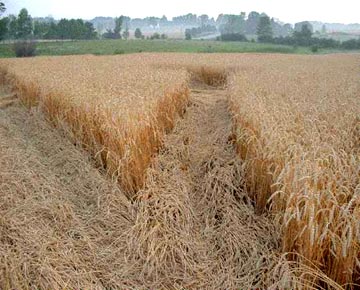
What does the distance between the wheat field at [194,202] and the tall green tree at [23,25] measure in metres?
50.0

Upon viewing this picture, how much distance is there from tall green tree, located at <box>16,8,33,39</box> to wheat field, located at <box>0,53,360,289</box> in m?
50.0

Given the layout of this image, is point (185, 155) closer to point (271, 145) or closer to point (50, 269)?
point (271, 145)

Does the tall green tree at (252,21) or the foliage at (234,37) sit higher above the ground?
the tall green tree at (252,21)

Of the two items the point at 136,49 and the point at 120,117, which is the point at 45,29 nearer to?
the point at 136,49

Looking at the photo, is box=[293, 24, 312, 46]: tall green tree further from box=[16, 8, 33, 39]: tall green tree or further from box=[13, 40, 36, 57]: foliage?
box=[16, 8, 33, 39]: tall green tree

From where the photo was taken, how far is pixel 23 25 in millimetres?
48656

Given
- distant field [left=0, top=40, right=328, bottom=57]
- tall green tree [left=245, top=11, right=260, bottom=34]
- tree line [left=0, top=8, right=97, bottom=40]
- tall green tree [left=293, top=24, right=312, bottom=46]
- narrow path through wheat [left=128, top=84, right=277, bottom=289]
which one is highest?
tall green tree [left=245, top=11, right=260, bottom=34]

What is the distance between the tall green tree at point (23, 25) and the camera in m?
48.0

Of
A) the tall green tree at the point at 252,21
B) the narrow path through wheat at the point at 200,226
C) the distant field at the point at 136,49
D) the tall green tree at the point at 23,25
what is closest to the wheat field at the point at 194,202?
the narrow path through wheat at the point at 200,226

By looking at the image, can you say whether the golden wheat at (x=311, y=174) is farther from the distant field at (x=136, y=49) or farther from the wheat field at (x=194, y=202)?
the distant field at (x=136, y=49)

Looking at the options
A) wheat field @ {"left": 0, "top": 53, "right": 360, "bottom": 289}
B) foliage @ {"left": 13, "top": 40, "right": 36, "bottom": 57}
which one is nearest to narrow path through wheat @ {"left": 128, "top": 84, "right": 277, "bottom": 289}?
wheat field @ {"left": 0, "top": 53, "right": 360, "bottom": 289}

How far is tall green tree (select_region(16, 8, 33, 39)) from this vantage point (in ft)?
157

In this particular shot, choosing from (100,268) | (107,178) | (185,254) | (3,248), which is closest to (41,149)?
(107,178)

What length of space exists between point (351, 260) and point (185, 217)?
1547 mm
